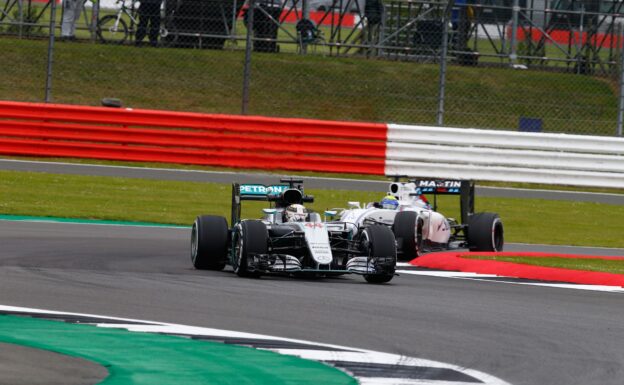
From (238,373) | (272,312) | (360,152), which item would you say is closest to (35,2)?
(360,152)

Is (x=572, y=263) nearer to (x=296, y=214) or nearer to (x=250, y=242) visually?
(x=296, y=214)

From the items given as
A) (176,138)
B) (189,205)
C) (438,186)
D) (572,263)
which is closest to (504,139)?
(176,138)

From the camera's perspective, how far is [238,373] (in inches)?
286

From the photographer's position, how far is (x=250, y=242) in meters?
11.8

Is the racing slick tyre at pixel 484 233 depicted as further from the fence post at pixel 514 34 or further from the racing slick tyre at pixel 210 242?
the fence post at pixel 514 34

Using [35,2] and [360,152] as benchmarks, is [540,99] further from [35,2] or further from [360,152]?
[35,2]

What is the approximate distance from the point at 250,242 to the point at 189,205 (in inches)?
290

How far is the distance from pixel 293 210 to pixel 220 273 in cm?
89

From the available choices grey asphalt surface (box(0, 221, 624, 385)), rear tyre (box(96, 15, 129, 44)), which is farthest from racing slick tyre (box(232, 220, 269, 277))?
rear tyre (box(96, 15, 129, 44))

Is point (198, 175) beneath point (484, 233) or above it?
above

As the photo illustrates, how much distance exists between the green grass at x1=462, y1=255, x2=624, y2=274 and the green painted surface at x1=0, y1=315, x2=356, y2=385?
20.3 ft

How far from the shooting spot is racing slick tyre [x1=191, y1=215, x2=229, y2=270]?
41.3 ft

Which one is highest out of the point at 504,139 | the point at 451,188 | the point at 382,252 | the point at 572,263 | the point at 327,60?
the point at 327,60

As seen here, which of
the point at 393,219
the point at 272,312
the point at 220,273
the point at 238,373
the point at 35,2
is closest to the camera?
the point at 238,373
